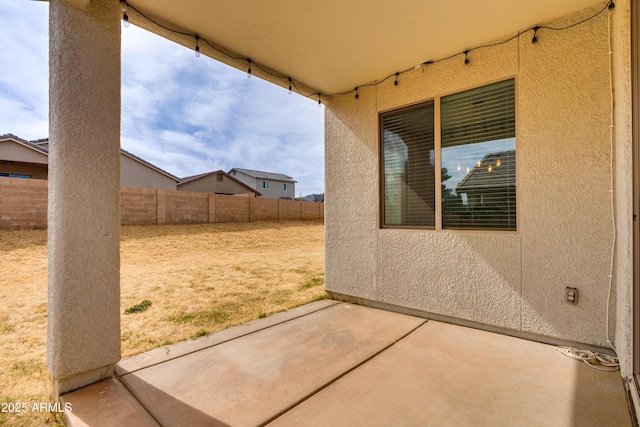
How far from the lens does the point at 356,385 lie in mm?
1966

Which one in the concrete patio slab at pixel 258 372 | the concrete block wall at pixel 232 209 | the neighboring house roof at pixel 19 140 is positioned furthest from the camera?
the concrete block wall at pixel 232 209

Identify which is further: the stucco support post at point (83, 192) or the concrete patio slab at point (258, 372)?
the stucco support post at point (83, 192)

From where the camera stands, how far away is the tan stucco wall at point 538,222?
92.9 inches

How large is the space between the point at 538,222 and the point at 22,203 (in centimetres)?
1263

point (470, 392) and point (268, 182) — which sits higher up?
point (268, 182)

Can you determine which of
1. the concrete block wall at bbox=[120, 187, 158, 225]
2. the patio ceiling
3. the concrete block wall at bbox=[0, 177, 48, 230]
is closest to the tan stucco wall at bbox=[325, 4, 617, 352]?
the patio ceiling

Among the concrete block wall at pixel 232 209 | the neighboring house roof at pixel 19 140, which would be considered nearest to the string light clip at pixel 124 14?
the concrete block wall at pixel 232 209

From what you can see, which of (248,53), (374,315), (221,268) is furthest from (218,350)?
(221,268)

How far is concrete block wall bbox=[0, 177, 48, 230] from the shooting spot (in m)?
8.17

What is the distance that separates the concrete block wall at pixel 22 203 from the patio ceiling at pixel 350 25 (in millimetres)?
9641

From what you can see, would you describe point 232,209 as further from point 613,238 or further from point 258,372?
point 613,238

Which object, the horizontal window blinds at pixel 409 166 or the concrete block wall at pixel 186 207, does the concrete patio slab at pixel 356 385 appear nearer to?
the horizontal window blinds at pixel 409 166

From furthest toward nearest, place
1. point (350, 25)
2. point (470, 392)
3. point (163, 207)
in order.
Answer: point (163, 207), point (350, 25), point (470, 392)

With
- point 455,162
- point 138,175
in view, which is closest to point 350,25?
point 455,162
